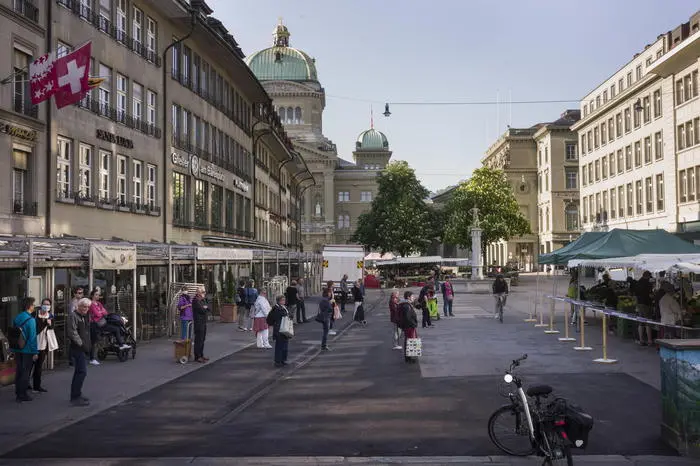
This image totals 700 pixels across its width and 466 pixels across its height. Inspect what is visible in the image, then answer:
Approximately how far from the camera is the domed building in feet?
388

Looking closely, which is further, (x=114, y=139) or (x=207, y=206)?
(x=207, y=206)

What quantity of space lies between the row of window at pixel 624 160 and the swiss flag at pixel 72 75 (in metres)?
46.8

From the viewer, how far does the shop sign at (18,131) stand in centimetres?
2053

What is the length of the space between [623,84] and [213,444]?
2573 inches

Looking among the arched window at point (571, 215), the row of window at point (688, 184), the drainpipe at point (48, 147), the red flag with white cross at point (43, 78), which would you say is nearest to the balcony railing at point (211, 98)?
the drainpipe at point (48, 147)

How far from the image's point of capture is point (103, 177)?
26891 mm

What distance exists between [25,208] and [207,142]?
17934mm

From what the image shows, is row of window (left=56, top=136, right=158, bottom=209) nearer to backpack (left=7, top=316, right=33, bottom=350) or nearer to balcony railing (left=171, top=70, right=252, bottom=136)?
balcony railing (left=171, top=70, right=252, bottom=136)

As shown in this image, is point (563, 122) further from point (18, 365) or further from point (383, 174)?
point (18, 365)

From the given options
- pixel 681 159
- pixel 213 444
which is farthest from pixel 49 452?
pixel 681 159

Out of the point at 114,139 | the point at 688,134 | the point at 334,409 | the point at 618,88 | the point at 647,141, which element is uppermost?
the point at 618,88

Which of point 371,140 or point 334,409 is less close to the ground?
point 371,140

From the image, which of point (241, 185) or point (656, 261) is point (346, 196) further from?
point (656, 261)

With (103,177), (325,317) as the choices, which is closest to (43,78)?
(103,177)
